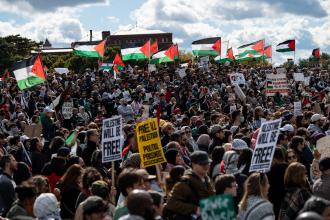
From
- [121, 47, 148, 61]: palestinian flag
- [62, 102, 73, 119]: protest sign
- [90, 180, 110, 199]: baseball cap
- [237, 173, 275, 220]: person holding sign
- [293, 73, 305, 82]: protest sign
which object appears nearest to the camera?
[237, 173, 275, 220]: person holding sign

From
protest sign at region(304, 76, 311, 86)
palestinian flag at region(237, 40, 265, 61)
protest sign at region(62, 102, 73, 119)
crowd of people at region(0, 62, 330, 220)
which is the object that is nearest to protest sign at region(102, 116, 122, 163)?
crowd of people at region(0, 62, 330, 220)

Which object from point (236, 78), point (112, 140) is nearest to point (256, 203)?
point (112, 140)

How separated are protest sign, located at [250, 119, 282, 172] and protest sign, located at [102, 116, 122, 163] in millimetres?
2468

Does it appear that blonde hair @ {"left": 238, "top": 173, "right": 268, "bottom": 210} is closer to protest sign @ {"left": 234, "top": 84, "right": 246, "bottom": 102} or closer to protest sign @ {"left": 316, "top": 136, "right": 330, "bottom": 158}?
protest sign @ {"left": 316, "top": 136, "right": 330, "bottom": 158}

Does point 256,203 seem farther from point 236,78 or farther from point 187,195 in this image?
point 236,78

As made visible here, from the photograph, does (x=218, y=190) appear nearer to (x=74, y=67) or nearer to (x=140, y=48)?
(x=140, y=48)

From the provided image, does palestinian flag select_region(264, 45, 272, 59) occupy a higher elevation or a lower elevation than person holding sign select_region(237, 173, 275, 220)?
higher

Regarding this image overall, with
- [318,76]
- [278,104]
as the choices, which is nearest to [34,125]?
[278,104]

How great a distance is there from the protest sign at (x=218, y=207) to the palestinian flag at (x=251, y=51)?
129 ft

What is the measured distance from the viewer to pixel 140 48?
37906mm

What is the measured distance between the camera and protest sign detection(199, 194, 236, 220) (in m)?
5.73

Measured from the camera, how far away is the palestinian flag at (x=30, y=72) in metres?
22.1

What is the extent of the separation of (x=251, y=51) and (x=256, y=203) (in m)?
37.9

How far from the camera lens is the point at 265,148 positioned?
9445 millimetres
